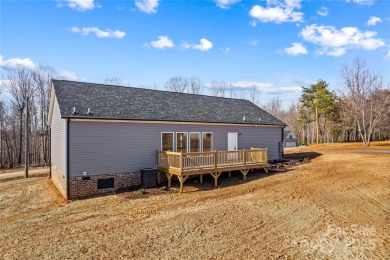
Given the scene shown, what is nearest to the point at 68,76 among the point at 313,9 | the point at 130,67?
the point at 130,67

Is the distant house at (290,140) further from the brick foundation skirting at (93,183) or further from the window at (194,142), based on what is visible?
the brick foundation skirting at (93,183)

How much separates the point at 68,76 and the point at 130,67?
74.7 feet

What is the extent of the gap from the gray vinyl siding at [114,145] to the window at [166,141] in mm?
227

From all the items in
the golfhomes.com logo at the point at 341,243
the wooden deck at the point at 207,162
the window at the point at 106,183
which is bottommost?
the golfhomes.com logo at the point at 341,243

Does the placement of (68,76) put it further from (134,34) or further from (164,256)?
(164,256)

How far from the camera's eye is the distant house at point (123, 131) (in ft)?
38.9

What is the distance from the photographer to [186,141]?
1506 cm

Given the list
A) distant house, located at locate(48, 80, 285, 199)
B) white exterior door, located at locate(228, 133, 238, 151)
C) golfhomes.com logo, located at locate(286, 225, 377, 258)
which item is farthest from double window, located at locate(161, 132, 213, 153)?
golfhomes.com logo, located at locate(286, 225, 377, 258)

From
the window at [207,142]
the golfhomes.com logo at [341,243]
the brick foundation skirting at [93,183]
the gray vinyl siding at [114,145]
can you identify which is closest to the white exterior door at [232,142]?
the window at [207,142]

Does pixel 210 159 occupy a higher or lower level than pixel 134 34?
lower

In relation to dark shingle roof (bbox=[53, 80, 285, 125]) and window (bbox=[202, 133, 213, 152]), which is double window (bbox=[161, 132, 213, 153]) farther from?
dark shingle roof (bbox=[53, 80, 285, 125])

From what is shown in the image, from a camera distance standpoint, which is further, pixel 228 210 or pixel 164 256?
pixel 228 210

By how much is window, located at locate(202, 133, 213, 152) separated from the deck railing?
201 centimetres

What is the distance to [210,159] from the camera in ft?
44.1
